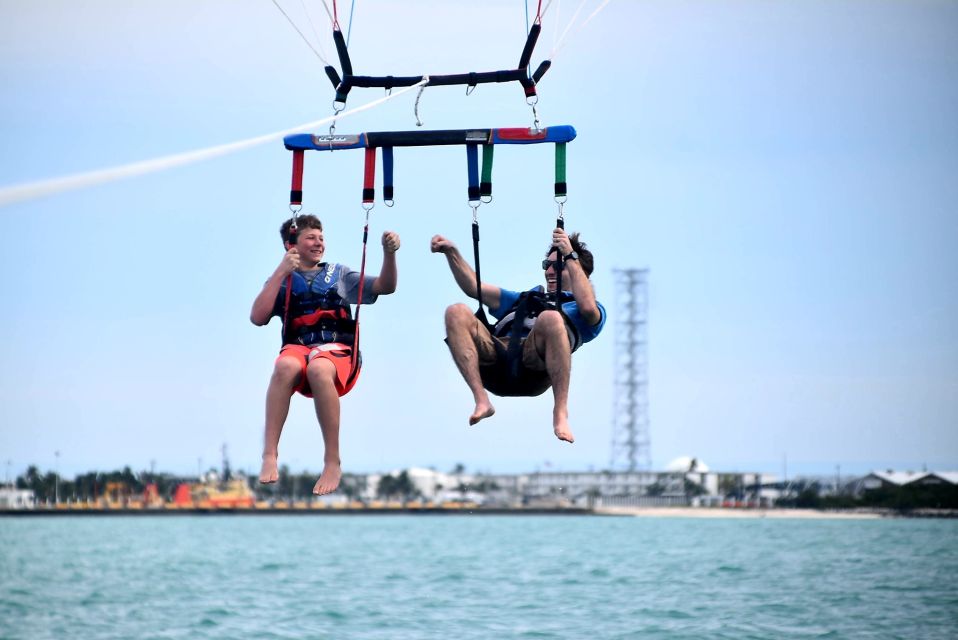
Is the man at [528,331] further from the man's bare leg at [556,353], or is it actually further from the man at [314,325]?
the man at [314,325]

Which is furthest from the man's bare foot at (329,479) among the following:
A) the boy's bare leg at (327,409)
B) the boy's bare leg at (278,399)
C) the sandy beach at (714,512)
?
the sandy beach at (714,512)

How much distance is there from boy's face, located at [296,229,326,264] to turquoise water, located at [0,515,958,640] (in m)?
28.3

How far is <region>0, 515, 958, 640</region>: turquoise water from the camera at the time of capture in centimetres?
4390

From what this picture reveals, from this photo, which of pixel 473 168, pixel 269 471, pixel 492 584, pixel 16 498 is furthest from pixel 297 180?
pixel 16 498

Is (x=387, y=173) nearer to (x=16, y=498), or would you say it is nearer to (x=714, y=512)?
(x=714, y=512)

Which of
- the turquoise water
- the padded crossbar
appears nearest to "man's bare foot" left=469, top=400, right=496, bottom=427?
the padded crossbar

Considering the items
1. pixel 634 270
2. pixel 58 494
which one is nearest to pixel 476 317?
pixel 634 270

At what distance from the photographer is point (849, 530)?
12888cm

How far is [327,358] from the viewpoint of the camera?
40.3 feet

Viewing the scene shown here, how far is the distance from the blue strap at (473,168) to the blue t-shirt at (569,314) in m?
1.12

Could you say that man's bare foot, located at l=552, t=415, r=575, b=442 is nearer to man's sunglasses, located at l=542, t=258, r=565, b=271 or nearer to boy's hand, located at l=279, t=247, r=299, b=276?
man's sunglasses, located at l=542, t=258, r=565, b=271

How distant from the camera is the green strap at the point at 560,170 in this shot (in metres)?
12.1

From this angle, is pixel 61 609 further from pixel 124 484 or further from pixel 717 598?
pixel 124 484

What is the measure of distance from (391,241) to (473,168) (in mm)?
989
